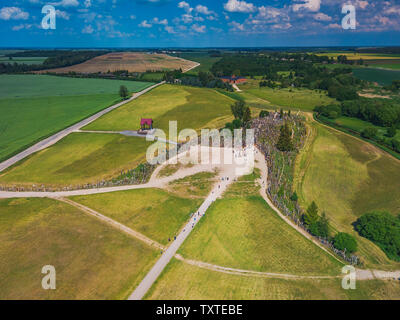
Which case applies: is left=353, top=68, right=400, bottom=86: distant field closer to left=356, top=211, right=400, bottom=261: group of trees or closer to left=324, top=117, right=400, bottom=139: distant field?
left=324, top=117, right=400, bottom=139: distant field

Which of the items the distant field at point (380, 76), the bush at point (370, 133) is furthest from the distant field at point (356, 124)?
the distant field at point (380, 76)

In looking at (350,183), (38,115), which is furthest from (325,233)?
(38,115)

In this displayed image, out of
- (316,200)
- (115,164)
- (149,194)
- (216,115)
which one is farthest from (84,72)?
(316,200)

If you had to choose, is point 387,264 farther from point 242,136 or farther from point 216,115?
point 216,115

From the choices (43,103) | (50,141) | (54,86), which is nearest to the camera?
(50,141)

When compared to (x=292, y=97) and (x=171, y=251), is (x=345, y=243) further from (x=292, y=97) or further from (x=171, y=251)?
(x=292, y=97)

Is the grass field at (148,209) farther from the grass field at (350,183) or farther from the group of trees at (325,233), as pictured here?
the grass field at (350,183)
